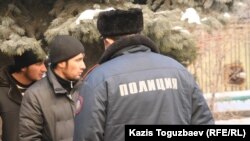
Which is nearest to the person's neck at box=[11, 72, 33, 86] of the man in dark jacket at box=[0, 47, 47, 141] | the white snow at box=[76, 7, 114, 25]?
the man in dark jacket at box=[0, 47, 47, 141]

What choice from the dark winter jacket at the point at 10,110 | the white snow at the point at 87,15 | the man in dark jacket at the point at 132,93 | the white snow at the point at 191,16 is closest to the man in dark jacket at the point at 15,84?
the dark winter jacket at the point at 10,110

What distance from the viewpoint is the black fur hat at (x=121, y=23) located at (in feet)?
7.97

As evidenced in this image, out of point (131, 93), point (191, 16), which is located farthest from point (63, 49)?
point (191, 16)

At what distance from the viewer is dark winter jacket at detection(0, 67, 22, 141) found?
3.71m

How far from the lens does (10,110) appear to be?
372 cm

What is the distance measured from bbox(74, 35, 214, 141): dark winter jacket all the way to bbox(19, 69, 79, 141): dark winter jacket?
0.81 meters

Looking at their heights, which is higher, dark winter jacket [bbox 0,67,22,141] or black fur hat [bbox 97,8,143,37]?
black fur hat [bbox 97,8,143,37]

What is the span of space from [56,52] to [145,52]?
109 cm

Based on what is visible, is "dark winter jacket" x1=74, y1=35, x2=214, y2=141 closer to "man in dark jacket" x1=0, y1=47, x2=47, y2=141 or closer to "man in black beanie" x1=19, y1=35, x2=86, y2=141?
"man in black beanie" x1=19, y1=35, x2=86, y2=141

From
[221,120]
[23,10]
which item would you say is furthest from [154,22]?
[221,120]

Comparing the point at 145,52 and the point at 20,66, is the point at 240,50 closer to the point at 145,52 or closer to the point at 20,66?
the point at 20,66

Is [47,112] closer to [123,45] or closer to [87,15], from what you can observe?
[123,45]

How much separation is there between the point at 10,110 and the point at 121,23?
1.64 metres

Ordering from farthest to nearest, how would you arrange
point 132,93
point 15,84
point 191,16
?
point 191,16
point 15,84
point 132,93
